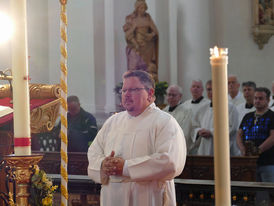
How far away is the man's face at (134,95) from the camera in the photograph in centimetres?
411

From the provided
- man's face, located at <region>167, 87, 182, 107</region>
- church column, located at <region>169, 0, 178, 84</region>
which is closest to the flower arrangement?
man's face, located at <region>167, 87, 182, 107</region>

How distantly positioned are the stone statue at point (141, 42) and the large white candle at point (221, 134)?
11216mm

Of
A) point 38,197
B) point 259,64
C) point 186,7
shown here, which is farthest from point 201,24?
point 38,197

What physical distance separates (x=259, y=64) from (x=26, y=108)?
1094 cm

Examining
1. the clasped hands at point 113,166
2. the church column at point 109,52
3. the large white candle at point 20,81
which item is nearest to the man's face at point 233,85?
the clasped hands at point 113,166

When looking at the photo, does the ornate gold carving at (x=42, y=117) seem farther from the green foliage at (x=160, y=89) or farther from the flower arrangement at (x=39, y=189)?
the green foliage at (x=160, y=89)

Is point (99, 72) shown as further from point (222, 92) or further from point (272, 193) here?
point (222, 92)

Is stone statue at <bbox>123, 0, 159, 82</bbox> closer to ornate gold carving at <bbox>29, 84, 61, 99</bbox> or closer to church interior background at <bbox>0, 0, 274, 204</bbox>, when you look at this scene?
church interior background at <bbox>0, 0, 274, 204</bbox>

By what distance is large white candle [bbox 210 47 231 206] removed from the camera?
120 cm

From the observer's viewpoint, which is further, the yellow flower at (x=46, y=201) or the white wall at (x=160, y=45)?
the white wall at (x=160, y=45)

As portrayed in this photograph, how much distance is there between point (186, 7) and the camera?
13000 mm

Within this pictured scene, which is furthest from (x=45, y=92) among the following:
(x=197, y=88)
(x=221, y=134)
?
(x=197, y=88)

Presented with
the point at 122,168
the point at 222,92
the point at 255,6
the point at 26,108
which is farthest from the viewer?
the point at 255,6

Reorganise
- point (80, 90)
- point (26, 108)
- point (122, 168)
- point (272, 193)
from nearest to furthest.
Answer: point (26, 108) < point (122, 168) < point (272, 193) < point (80, 90)
